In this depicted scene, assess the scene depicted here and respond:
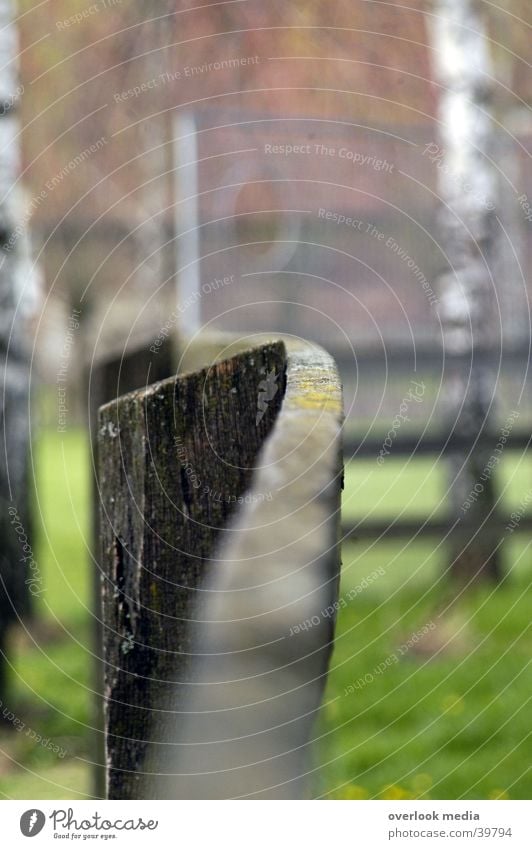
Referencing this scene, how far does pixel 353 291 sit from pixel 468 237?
198 centimetres

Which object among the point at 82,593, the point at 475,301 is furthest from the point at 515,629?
the point at 82,593

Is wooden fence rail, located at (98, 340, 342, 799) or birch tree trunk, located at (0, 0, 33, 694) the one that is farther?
birch tree trunk, located at (0, 0, 33, 694)

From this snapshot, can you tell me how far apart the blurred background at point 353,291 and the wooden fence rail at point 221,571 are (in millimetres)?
667

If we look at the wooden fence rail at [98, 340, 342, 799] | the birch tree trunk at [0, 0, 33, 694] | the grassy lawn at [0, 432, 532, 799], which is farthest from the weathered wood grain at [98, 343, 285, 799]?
the birch tree trunk at [0, 0, 33, 694]

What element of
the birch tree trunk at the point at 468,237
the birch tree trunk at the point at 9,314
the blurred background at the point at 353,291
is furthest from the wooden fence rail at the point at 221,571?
the birch tree trunk at the point at 468,237

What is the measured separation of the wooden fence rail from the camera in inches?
29.9

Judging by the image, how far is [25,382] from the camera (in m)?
3.60

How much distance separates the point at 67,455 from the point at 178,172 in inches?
214

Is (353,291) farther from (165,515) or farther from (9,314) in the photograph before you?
(165,515)

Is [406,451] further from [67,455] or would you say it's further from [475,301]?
[67,455]

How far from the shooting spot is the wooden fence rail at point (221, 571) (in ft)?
2.49

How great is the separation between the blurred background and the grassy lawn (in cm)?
1

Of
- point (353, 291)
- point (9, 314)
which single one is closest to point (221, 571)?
point (9, 314)

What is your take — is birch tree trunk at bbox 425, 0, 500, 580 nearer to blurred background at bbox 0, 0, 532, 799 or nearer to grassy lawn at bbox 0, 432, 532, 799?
blurred background at bbox 0, 0, 532, 799
